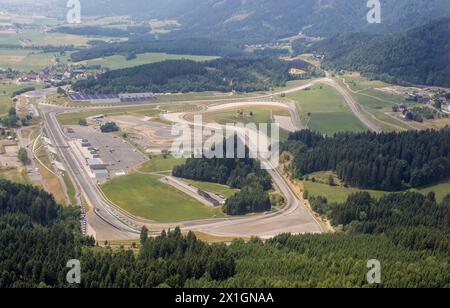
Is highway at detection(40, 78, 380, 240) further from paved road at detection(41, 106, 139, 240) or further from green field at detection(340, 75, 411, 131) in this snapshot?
green field at detection(340, 75, 411, 131)

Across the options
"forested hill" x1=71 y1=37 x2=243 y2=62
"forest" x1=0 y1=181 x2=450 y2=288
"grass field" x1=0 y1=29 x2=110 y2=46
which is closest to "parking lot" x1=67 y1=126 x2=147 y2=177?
"forest" x1=0 y1=181 x2=450 y2=288

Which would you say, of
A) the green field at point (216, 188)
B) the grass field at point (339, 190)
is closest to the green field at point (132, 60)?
the green field at point (216, 188)

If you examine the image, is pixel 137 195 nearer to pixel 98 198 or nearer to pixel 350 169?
pixel 98 198

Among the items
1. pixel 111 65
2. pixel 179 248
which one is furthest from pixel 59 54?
pixel 179 248

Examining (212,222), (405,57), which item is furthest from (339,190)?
(405,57)

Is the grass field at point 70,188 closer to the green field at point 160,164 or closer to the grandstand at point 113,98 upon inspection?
the green field at point 160,164
